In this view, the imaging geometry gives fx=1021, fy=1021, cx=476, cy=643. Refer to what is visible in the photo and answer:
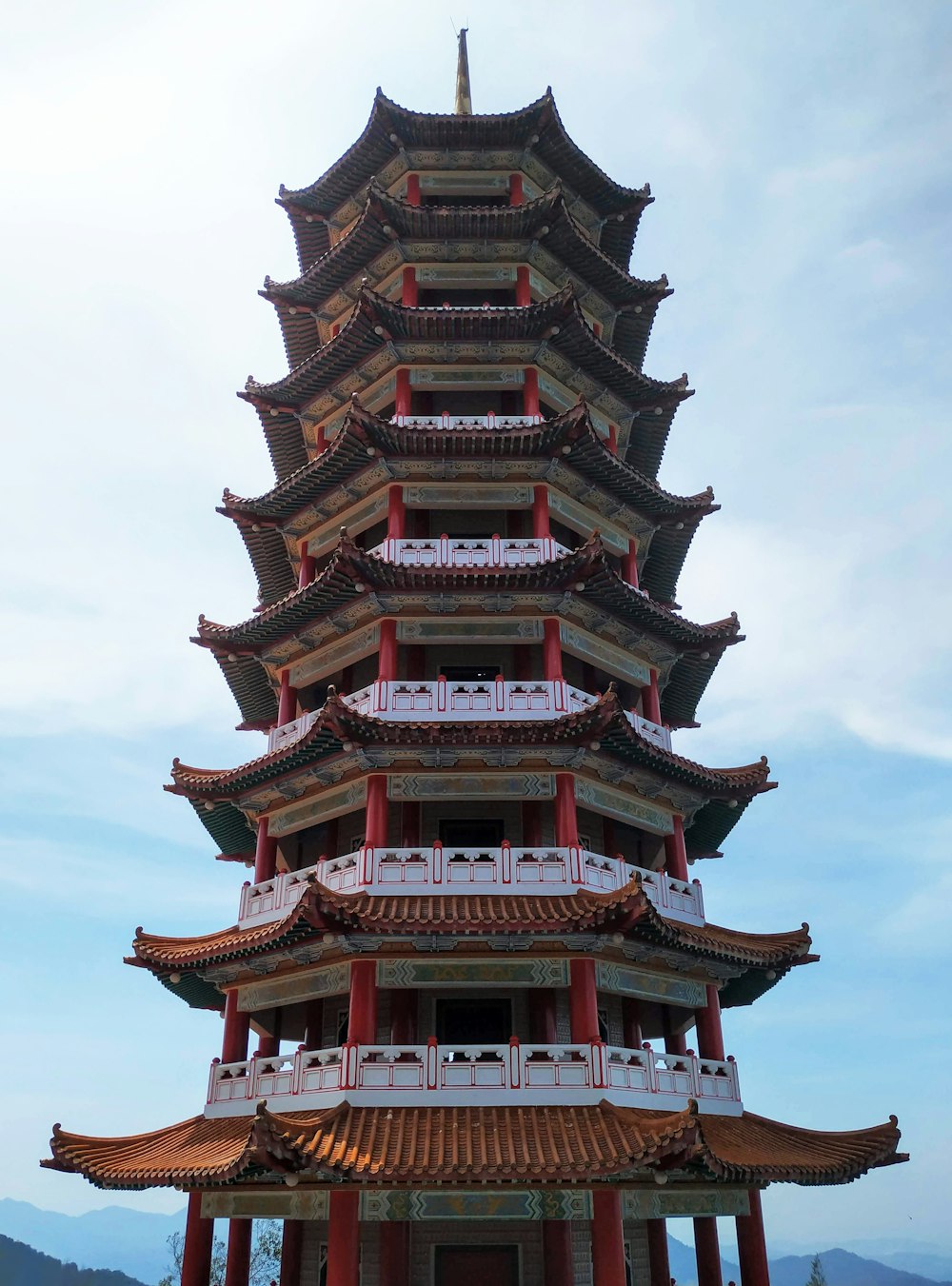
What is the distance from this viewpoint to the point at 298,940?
18.3 metres

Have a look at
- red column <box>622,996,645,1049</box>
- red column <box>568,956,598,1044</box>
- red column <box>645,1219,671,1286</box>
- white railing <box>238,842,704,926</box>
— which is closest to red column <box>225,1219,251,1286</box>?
white railing <box>238,842,704,926</box>

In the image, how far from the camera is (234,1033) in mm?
20672

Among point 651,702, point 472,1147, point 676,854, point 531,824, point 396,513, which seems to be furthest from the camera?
point 651,702

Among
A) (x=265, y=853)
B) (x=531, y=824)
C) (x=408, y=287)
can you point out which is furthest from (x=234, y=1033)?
(x=408, y=287)

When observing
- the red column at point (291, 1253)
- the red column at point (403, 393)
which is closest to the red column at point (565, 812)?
the red column at point (291, 1253)

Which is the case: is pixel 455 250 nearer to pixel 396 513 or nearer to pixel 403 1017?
pixel 396 513

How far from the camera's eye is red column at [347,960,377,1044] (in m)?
17.2

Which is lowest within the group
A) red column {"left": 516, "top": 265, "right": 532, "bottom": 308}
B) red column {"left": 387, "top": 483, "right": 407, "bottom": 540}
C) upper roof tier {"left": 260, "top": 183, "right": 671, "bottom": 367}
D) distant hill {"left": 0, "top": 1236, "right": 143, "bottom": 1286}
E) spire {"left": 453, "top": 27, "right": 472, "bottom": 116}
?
distant hill {"left": 0, "top": 1236, "right": 143, "bottom": 1286}

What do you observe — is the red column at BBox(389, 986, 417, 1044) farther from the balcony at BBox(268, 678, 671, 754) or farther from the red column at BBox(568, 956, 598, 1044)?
the balcony at BBox(268, 678, 671, 754)

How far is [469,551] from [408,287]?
28.5 ft

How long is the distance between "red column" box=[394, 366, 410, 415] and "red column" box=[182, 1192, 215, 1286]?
1718cm

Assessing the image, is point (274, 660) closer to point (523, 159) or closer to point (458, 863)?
point (458, 863)

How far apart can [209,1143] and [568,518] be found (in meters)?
15.1

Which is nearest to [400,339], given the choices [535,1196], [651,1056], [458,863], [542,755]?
[542,755]
